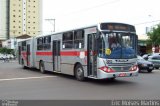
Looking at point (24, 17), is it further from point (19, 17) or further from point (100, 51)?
point (100, 51)


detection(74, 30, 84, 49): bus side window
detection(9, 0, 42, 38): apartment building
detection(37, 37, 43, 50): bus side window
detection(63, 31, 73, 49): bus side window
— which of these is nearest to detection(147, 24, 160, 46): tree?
detection(37, 37, 43, 50): bus side window

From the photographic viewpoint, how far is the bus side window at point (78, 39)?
54.7ft

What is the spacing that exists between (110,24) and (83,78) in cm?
344

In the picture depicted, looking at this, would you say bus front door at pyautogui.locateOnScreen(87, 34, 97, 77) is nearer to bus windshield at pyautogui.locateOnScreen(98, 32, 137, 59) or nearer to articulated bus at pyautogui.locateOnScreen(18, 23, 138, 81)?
articulated bus at pyautogui.locateOnScreen(18, 23, 138, 81)

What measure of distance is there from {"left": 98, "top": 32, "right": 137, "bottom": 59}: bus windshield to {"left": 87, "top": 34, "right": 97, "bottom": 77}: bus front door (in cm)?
54

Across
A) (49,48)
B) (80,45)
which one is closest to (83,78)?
(80,45)

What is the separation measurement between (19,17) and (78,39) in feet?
386

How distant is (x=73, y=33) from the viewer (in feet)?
58.2

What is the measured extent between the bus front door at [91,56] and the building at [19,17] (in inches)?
4525

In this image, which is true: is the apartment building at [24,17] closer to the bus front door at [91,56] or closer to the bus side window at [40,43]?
the bus side window at [40,43]

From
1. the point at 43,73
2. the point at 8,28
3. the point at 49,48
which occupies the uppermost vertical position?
the point at 8,28

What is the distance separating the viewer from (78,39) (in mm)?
17094

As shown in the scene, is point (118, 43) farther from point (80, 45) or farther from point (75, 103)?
point (75, 103)

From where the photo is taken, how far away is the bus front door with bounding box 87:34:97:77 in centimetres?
1535
